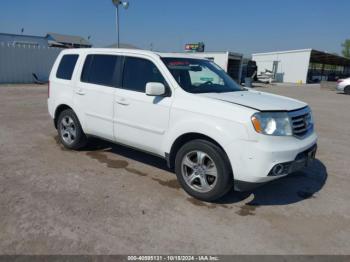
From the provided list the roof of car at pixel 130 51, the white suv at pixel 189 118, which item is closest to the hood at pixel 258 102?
the white suv at pixel 189 118

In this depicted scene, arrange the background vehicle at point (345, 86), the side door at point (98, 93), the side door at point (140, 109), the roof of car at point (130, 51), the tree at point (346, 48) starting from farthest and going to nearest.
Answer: the tree at point (346, 48) → the background vehicle at point (345, 86) → the side door at point (98, 93) → the roof of car at point (130, 51) → the side door at point (140, 109)

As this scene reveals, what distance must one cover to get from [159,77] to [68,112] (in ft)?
7.24

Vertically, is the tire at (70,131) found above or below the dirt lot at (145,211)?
above

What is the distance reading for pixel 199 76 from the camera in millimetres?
4484

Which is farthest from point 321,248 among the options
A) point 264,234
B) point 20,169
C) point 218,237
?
point 20,169

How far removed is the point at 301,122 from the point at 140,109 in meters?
2.16

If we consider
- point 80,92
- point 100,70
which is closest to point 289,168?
point 100,70

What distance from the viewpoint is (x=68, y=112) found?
5336 millimetres

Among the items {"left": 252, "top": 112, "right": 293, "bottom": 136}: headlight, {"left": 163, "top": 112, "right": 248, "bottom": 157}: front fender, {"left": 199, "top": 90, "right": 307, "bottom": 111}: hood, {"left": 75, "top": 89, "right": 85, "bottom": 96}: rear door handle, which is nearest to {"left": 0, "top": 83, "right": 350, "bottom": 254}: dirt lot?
{"left": 163, "top": 112, "right": 248, "bottom": 157}: front fender

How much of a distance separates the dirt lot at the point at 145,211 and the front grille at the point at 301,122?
0.94 m

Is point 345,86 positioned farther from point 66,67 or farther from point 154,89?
point 154,89

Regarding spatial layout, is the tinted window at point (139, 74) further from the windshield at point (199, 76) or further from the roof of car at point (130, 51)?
the windshield at point (199, 76)

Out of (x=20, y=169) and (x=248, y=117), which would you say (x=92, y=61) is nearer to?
(x=20, y=169)

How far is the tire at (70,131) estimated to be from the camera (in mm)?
5242
